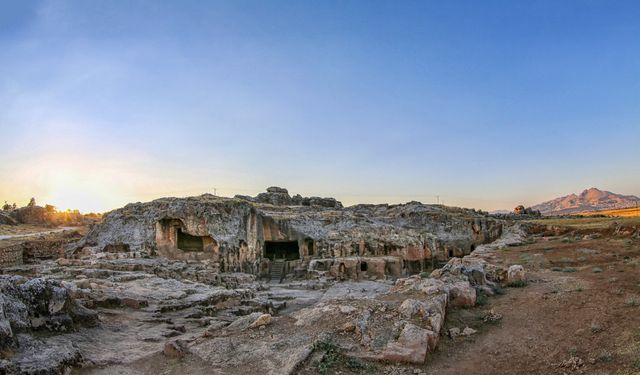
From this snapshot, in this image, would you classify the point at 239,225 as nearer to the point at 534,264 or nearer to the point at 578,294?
the point at 534,264

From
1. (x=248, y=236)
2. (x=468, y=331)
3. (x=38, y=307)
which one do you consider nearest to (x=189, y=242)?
(x=248, y=236)

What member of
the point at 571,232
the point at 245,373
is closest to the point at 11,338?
the point at 245,373

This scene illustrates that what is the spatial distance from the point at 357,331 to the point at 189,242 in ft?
88.1

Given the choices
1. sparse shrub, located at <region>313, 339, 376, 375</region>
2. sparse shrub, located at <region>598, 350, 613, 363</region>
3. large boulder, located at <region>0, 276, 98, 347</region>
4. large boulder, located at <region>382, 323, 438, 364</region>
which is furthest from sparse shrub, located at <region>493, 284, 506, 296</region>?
large boulder, located at <region>0, 276, 98, 347</region>

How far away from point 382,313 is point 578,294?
6.53 m

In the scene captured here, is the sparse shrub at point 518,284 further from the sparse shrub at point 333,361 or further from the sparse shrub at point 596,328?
the sparse shrub at point 333,361

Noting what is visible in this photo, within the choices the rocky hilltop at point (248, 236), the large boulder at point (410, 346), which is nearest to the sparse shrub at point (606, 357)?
the large boulder at point (410, 346)

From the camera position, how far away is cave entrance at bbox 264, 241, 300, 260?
3731 cm

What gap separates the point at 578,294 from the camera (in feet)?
40.7

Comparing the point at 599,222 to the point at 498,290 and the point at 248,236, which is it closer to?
the point at 498,290

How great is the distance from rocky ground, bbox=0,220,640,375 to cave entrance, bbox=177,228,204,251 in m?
18.1

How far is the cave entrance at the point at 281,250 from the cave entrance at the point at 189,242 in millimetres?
6076

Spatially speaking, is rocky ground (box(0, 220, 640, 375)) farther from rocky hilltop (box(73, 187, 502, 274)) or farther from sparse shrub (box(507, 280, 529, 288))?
rocky hilltop (box(73, 187, 502, 274))

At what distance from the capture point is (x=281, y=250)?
3794 cm
